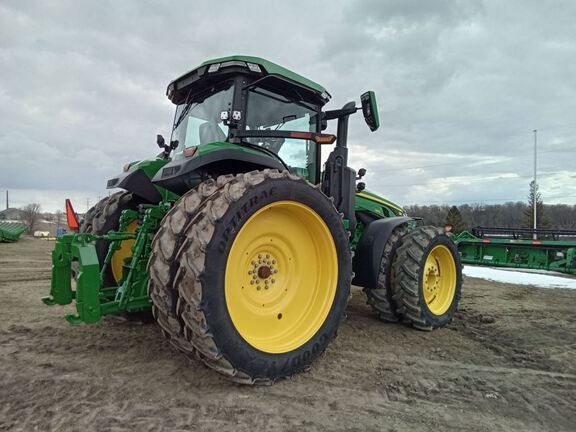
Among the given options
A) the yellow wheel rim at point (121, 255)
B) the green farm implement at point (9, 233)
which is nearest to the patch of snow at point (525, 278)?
the yellow wheel rim at point (121, 255)

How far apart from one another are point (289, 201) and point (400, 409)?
5.38 feet

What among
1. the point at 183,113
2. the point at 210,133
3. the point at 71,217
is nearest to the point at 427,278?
the point at 210,133

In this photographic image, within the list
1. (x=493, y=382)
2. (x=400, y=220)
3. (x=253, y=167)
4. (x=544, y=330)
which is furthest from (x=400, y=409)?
(x=544, y=330)

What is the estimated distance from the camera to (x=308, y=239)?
370cm

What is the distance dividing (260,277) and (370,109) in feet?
7.16

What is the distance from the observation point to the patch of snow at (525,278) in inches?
388

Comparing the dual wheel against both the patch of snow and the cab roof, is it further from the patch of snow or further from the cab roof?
the patch of snow

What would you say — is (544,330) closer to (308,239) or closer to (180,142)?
(308,239)

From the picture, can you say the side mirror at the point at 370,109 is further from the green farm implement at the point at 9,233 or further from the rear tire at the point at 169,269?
the green farm implement at the point at 9,233

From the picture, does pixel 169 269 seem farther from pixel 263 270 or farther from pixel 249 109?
pixel 249 109

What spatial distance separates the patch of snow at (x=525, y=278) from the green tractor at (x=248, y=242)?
582 centimetres

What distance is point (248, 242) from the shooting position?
10.7 ft

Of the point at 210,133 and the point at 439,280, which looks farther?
the point at 439,280

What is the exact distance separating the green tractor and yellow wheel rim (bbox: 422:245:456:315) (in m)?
0.03
